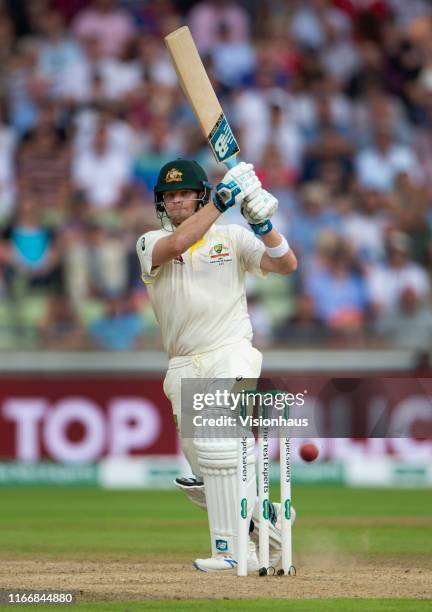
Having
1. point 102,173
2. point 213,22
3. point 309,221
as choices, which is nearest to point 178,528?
point 309,221

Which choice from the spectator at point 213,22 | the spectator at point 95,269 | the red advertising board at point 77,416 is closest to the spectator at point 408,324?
the red advertising board at point 77,416

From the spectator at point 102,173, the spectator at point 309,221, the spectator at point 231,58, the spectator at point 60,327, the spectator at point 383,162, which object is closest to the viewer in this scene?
the spectator at point 60,327

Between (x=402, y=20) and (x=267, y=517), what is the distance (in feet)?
31.2

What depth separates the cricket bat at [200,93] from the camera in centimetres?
607

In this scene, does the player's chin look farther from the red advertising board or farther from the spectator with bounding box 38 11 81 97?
the spectator with bounding box 38 11 81 97

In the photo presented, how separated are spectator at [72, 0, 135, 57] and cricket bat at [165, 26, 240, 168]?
24.6 feet

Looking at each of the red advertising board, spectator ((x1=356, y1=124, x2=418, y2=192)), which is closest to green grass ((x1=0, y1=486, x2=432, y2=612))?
the red advertising board

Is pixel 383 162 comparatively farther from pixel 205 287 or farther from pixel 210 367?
pixel 210 367

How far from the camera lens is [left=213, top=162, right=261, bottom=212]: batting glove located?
573 cm

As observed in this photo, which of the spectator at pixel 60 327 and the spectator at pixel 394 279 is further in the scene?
the spectator at pixel 394 279

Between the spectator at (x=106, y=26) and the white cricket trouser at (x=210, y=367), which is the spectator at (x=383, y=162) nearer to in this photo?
the spectator at (x=106, y=26)

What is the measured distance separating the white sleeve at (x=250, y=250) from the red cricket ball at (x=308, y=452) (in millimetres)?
800

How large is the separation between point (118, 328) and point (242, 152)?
2173mm

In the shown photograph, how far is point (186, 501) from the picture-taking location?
33.5 ft
